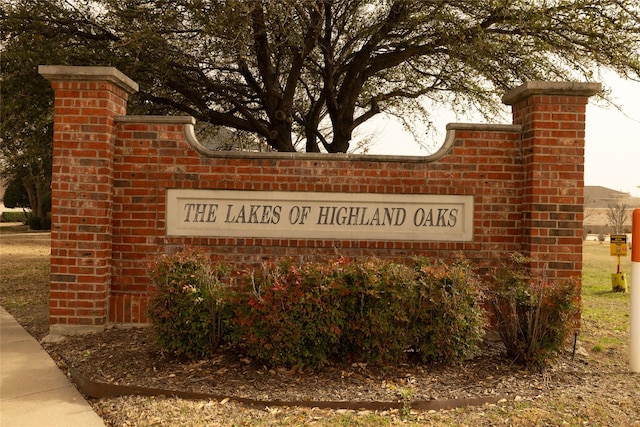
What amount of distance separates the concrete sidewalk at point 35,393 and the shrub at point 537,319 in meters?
3.42

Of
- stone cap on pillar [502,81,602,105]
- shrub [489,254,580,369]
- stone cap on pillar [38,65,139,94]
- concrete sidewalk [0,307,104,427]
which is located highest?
stone cap on pillar [38,65,139,94]

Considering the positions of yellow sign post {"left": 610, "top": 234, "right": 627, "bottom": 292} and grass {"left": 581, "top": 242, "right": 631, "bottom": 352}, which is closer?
grass {"left": 581, "top": 242, "right": 631, "bottom": 352}

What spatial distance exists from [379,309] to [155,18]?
6601mm

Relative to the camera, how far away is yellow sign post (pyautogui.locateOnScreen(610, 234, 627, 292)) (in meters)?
11.5

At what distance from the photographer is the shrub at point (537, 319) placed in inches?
188

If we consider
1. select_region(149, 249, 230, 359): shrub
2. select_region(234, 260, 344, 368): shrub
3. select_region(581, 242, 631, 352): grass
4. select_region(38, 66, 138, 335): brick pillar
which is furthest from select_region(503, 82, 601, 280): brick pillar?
select_region(38, 66, 138, 335): brick pillar

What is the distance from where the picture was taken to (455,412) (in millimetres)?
3969

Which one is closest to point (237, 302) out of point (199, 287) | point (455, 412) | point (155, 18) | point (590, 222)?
point (199, 287)

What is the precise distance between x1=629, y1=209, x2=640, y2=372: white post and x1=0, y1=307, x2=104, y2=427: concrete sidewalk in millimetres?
4471

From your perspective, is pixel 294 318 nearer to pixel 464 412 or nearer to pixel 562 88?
pixel 464 412

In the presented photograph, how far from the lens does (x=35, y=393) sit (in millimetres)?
4406

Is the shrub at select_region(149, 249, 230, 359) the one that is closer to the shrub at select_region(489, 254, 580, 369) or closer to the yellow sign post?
the shrub at select_region(489, 254, 580, 369)

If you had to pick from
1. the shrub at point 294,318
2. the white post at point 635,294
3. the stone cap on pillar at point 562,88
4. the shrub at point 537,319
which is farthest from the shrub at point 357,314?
the stone cap on pillar at point 562,88

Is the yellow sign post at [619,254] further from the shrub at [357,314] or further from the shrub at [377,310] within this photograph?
the shrub at [377,310]
